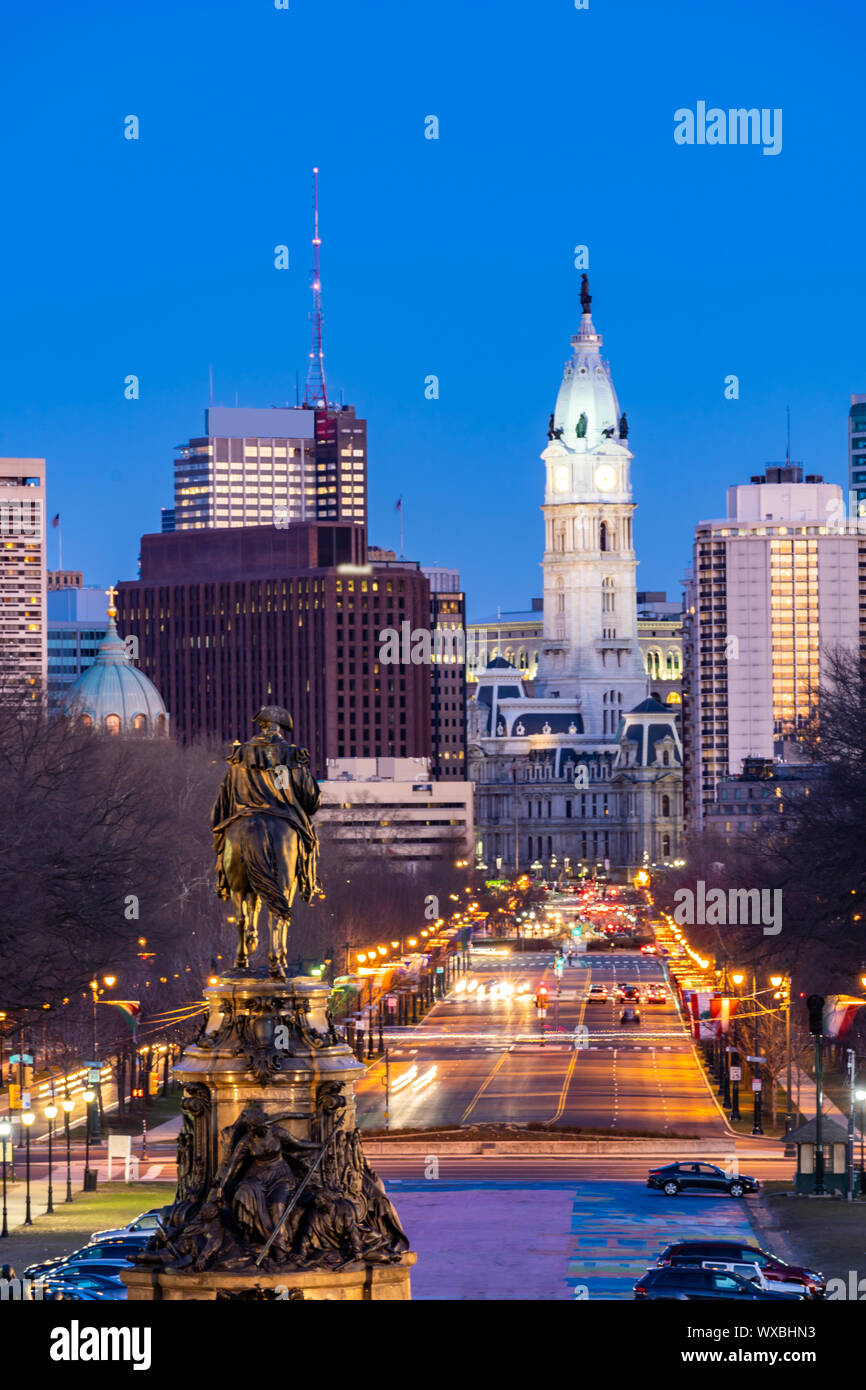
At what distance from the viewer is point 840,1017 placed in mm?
76812

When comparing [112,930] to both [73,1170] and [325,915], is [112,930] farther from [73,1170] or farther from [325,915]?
[325,915]

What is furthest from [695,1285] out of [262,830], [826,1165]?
[826,1165]

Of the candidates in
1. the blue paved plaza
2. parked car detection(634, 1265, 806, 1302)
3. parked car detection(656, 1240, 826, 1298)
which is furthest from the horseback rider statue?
parked car detection(656, 1240, 826, 1298)

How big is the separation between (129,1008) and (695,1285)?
49.0 meters

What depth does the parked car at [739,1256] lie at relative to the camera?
4409 cm

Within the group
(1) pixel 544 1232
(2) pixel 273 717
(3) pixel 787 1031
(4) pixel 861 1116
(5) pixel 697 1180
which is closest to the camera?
(2) pixel 273 717

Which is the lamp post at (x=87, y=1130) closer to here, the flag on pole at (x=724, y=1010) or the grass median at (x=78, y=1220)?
the grass median at (x=78, y=1220)

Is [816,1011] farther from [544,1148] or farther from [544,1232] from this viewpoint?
[544,1148]

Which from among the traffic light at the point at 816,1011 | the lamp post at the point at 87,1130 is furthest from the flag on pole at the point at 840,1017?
the traffic light at the point at 816,1011

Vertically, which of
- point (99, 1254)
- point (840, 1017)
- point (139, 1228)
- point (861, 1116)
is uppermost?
point (840, 1017)

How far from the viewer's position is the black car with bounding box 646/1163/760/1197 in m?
61.8

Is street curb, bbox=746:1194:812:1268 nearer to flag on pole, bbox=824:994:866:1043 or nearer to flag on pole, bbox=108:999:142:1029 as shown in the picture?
flag on pole, bbox=824:994:866:1043
